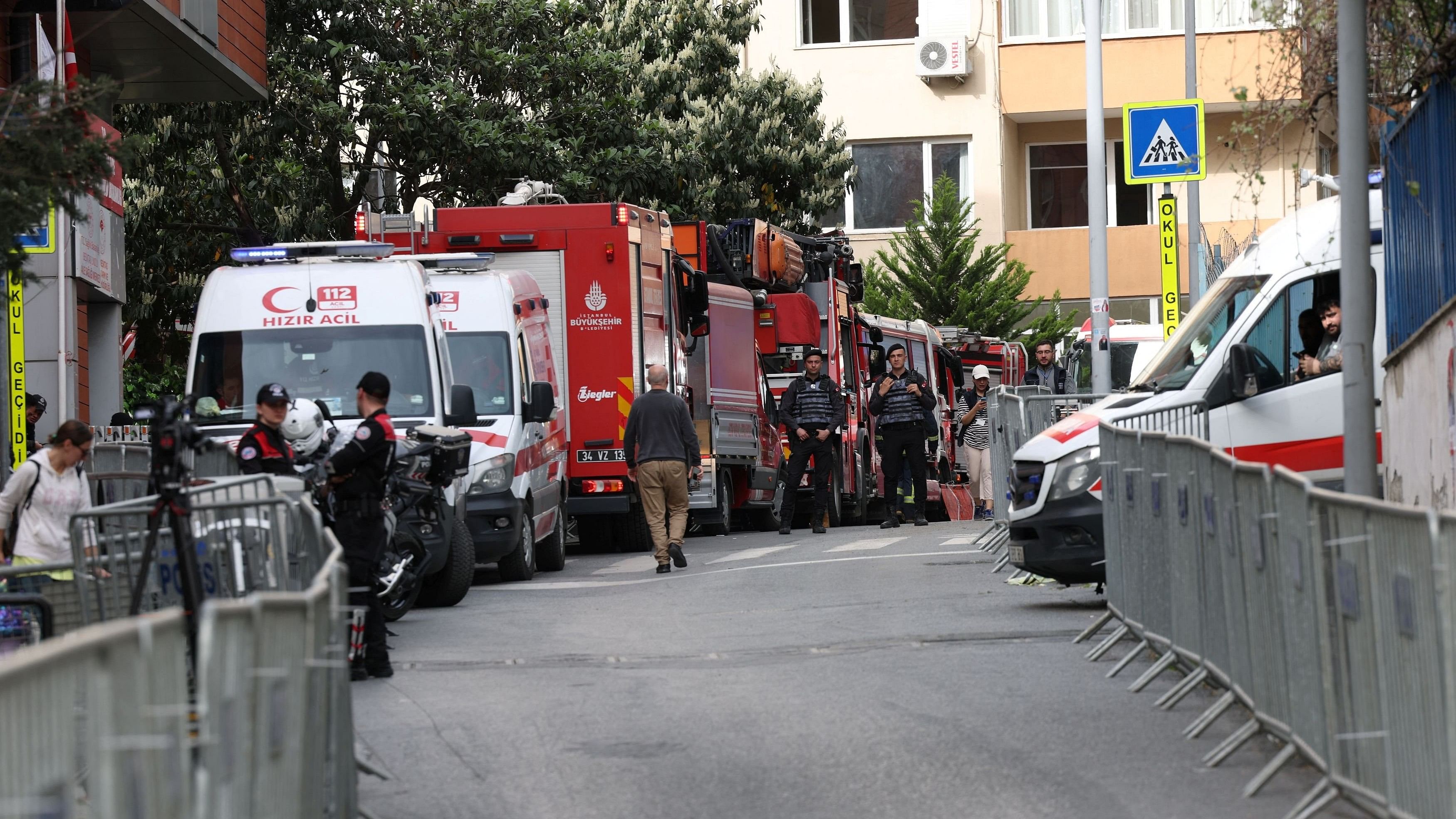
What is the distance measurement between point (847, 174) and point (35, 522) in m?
26.5

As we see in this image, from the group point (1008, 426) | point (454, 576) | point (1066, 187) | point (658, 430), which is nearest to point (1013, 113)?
point (1066, 187)

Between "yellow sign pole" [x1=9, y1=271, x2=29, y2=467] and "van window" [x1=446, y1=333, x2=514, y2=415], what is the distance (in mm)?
3431

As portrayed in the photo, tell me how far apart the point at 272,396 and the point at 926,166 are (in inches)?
1232

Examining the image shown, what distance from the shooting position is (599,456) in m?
18.8

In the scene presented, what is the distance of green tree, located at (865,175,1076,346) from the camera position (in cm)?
3759

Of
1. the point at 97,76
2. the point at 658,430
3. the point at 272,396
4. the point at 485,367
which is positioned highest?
the point at 97,76

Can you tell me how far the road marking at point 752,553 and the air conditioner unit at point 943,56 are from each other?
22999 mm

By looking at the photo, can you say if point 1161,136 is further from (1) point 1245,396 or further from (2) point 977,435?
(1) point 1245,396

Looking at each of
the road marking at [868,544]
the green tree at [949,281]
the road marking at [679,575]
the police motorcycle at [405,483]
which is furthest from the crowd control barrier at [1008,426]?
the green tree at [949,281]

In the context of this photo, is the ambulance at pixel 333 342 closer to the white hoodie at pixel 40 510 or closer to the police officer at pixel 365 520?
the white hoodie at pixel 40 510

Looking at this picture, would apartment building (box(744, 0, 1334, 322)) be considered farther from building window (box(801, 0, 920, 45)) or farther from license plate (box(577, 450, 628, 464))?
license plate (box(577, 450, 628, 464))

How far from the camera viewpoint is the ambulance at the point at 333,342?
14.3m

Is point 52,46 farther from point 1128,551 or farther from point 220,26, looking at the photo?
point 1128,551

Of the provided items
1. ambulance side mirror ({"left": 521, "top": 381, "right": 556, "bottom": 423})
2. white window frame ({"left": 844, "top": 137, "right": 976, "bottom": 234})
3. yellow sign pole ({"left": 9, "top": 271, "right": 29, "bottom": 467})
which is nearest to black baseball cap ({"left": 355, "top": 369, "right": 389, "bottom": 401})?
ambulance side mirror ({"left": 521, "top": 381, "right": 556, "bottom": 423})
